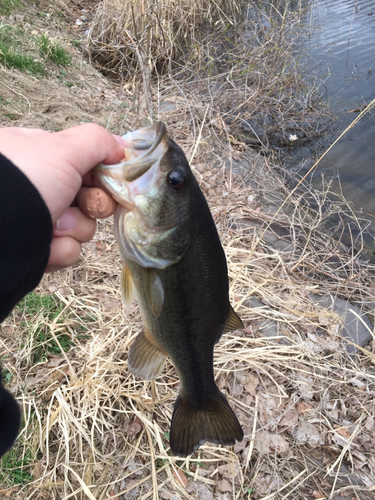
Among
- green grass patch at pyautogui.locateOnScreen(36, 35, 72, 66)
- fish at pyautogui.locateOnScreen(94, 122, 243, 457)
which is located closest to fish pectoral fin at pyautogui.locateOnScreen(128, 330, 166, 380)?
fish at pyautogui.locateOnScreen(94, 122, 243, 457)

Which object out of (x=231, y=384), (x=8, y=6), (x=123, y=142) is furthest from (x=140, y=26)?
(x=231, y=384)

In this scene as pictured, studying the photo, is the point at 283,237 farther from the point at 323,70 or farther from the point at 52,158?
the point at 323,70

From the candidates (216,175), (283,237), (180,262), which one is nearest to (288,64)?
(216,175)

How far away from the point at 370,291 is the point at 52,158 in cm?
405

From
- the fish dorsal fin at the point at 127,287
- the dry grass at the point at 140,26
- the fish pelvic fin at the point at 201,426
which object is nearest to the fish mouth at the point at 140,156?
the fish dorsal fin at the point at 127,287

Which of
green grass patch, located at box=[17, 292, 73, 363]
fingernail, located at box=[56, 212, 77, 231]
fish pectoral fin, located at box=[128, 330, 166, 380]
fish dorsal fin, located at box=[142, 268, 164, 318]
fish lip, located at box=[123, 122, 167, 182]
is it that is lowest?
green grass patch, located at box=[17, 292, 73, 363]

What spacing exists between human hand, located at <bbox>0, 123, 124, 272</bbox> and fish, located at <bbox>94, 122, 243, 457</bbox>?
0.08 meters

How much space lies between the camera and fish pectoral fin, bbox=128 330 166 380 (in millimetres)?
1945

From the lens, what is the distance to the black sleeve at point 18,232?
1.18 m

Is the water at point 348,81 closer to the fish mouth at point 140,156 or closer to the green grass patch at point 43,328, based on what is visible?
the green grass patch at point 43,328

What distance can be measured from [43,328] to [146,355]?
156cm

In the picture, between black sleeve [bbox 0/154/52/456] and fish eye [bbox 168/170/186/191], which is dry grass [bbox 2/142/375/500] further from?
fish eye [bbox 168/170/186/191]

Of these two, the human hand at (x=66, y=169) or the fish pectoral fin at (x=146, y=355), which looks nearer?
the human hand at (x=66, y=169)

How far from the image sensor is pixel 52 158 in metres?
1.36
